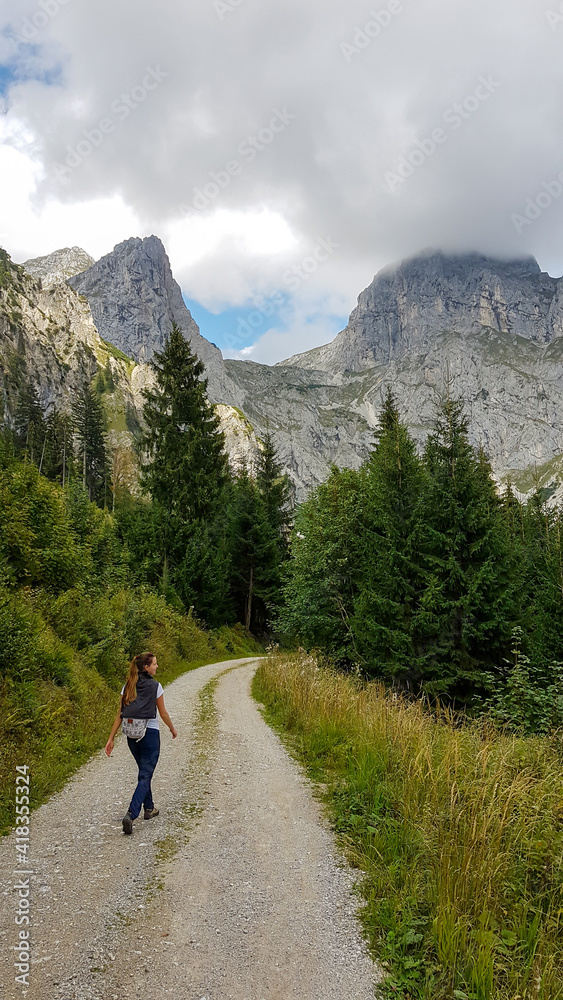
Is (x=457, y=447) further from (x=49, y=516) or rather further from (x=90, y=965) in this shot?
(x=90, y=965)

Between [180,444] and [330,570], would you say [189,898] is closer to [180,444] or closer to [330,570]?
[330,570]

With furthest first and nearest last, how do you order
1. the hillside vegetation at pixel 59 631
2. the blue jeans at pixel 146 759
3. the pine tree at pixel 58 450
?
the pine tree at pixel 58 450 < the hillside vegetation at pixel 59 631 < the blue jeans at pixel 146 759

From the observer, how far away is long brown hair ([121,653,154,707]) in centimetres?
621

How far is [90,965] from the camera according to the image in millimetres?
3338

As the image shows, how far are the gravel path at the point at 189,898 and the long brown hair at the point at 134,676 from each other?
4.63 ft

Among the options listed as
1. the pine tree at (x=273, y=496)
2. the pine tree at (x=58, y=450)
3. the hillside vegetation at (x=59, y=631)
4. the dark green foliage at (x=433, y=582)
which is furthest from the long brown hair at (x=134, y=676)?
the pine tree at (x=58, y=450)

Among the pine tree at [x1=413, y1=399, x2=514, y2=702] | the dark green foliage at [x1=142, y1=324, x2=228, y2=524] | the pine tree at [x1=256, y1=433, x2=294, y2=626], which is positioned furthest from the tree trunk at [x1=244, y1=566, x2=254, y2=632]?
the pine tree at [x1=413, y1=399, x2=514, y2=702]

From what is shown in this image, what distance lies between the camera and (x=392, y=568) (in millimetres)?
18406

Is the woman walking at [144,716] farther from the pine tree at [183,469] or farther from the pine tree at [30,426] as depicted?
the pine tree at [30,426]

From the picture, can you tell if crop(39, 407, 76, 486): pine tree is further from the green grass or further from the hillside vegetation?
the green grass

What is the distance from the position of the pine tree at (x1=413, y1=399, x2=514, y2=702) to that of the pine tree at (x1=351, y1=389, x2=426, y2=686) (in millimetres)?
560

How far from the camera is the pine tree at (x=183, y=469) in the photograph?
26328mm

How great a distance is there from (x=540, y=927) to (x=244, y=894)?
241cm

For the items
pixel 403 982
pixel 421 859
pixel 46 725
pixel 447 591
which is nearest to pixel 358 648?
pixel 447 591
